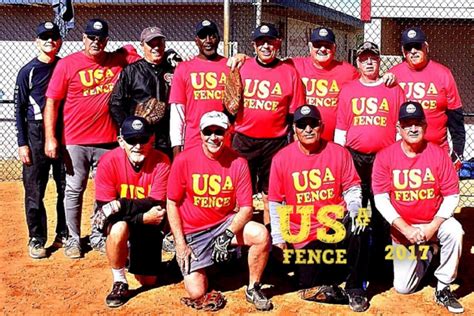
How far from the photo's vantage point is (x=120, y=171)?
4836 millimetres

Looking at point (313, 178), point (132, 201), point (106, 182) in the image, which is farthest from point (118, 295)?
point (313, 178)

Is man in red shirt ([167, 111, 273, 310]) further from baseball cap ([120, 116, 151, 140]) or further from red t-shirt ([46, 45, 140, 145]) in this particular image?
red t-shirt ([46, 45, 140, 145])

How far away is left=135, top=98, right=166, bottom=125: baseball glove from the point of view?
5363mm

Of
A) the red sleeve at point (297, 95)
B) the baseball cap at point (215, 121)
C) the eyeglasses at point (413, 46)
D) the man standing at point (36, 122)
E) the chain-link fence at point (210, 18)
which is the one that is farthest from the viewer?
the chain-link fence at point (210, 18)

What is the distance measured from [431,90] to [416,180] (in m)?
0.87

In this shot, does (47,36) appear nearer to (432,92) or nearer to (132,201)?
(132,201)

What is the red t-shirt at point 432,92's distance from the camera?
517 centimetres

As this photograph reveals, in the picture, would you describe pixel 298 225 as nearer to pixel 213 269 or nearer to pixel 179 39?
pixel 213 269

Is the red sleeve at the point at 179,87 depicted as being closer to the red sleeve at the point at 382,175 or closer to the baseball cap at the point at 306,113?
the baseball cap at the point at 306,113

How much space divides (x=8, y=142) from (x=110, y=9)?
125 inches

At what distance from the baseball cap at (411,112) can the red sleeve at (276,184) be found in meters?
0.97

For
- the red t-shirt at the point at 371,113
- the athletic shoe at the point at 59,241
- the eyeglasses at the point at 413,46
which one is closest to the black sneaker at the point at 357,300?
the red t-shirt at the point at 371,113

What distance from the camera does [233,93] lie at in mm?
5133

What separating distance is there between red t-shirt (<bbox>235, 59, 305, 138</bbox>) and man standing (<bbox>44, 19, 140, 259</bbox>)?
1.23m
